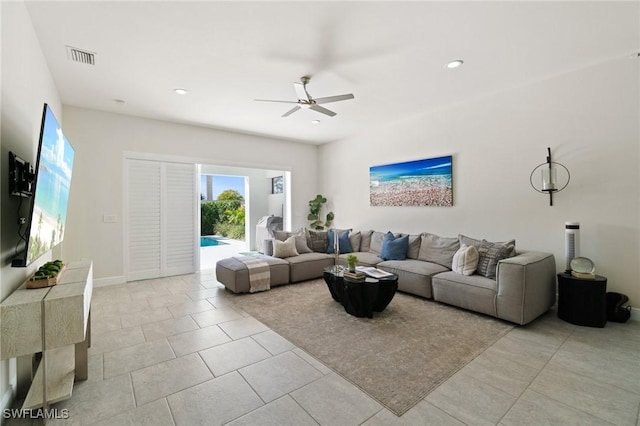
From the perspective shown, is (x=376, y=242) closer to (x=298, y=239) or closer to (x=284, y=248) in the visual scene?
(x=298, y=239)

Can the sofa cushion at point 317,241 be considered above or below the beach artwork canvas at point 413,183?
below

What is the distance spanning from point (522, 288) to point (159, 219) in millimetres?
5454

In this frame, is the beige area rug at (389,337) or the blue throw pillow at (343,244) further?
the blue throw pillow at (343,244)

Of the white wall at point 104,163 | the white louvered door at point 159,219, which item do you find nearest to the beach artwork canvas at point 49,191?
the white wall at point 104,163

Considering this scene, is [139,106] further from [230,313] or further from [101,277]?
[230,313]

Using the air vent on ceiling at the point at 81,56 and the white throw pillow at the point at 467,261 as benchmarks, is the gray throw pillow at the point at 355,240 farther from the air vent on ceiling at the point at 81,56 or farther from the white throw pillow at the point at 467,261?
the air vent on ceiling at the point at 81,56

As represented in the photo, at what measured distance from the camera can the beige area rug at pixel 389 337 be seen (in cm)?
210

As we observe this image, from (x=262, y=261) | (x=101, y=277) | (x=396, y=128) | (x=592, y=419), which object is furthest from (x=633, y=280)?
(x=101, y=277)

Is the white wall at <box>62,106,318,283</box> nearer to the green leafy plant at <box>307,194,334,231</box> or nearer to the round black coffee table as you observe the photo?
the green leafy plant at <box>307,194,334,231</box>

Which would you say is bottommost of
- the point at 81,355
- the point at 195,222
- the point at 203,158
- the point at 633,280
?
the point at 81,355

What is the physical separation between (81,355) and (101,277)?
3.10 m

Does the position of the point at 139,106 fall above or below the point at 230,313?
above

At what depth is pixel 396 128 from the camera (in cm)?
543

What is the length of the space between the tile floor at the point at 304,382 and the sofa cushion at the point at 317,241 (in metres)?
2.55
